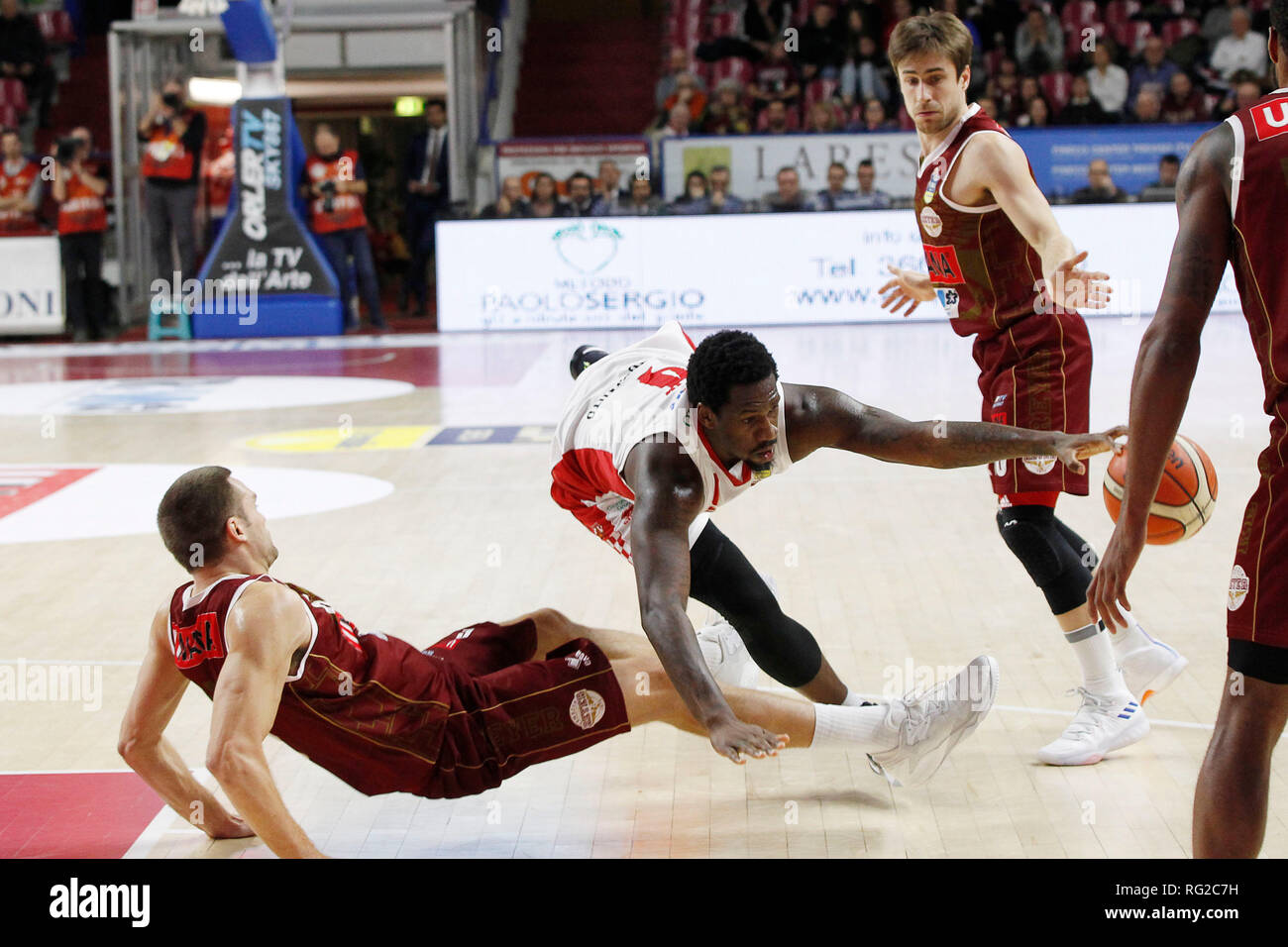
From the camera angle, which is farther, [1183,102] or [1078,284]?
[1183,102]

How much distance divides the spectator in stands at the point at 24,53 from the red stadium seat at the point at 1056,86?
1301 centimetres

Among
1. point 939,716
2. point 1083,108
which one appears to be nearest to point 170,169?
point 1083,108

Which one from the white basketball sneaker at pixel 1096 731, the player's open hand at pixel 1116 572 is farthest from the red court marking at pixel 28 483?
the player's open hand at pixel 1116 572

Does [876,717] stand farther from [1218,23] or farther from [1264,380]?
[1218,23]

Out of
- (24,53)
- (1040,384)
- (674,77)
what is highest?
(24,53)

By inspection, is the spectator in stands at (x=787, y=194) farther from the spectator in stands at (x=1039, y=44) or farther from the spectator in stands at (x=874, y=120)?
the spectator in stands at (x=1039, y=44)

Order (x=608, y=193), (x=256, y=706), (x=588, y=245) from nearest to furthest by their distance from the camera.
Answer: (x=256, y=706), (x=588, y=245), (x=608, y=193)

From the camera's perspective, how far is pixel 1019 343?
13.5ft

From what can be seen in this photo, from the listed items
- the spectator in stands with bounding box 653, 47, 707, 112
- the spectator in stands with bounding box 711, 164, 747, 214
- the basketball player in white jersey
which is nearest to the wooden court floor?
the basketball player in white jersey

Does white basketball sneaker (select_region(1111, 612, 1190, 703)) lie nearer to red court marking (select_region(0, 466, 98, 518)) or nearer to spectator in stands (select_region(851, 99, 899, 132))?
red court marking (select_region(0, 466, 98, 518))

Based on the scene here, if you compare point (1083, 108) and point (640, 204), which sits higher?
point (1083, 108)

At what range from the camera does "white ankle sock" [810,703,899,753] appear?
11.9ft

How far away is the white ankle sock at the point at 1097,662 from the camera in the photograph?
4.09m

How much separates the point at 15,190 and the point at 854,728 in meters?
14.7
